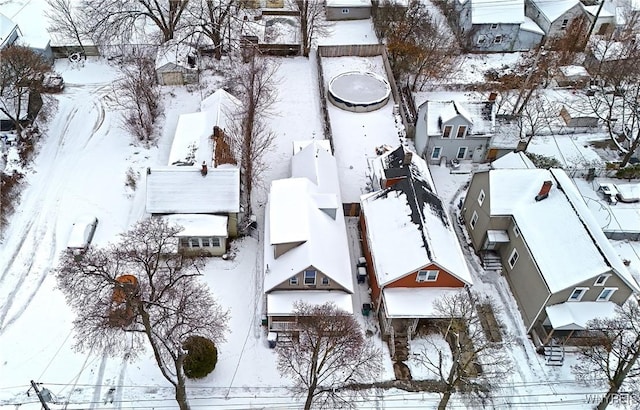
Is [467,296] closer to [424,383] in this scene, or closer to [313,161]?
[424,383]

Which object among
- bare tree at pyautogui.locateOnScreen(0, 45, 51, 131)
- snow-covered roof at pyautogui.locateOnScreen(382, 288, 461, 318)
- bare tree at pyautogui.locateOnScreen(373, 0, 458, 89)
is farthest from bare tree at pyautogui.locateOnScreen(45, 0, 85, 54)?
snow-covered roof at pyautogui.locateOnScreen(382, 288, 461, 318)

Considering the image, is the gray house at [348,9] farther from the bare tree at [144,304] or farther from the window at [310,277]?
the window at [310,277]

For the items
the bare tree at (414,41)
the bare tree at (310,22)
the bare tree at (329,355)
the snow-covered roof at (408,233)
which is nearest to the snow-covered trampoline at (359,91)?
the bare tree at (414,41)

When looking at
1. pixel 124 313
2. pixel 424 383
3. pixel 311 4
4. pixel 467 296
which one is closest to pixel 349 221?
pixel 467 296

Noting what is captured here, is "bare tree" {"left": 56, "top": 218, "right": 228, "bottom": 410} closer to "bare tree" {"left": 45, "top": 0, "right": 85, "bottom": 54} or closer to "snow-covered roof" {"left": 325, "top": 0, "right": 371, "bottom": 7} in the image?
"bare tree" {"left": 45, "top": 0, "right": 85, "bottom": 54}

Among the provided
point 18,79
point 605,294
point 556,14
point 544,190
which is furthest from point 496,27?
point 18,79
